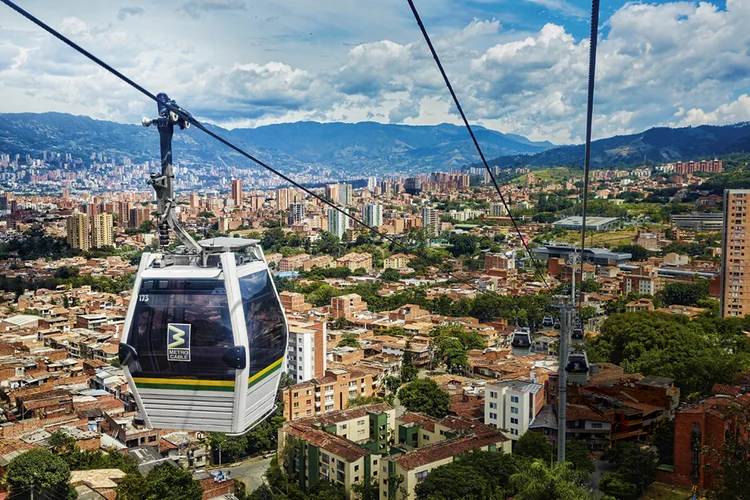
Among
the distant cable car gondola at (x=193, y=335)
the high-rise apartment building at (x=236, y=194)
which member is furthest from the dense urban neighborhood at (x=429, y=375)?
the high-rise apartment building at (x=236, y=194)

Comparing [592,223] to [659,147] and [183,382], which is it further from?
[659,147]

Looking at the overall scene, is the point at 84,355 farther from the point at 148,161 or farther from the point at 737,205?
the point at 148,161

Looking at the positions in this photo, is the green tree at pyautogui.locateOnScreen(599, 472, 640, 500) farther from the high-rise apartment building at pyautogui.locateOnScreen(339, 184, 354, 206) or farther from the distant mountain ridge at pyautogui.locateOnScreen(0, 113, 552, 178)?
the distant mountain ridge at pyautogui.locateOnScreen(0, 113, 552, 178)

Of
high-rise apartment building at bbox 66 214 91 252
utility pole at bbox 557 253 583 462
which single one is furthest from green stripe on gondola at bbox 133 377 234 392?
high-rise apartment building at bbox 66 214 91 252

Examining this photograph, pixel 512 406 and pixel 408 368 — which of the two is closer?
pixel 512 406

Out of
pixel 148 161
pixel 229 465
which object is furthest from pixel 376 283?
pixel 148 161

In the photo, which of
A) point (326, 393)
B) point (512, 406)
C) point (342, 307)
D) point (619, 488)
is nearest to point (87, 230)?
point (342, 307)
